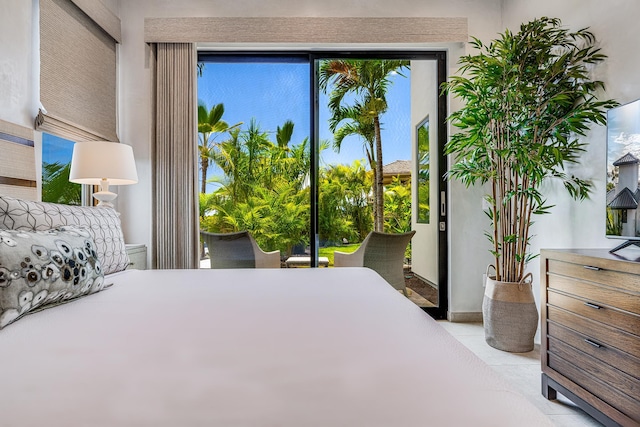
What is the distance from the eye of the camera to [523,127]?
2475 millimetres

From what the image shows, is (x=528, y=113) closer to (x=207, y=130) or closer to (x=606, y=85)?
(x=606, y=85)

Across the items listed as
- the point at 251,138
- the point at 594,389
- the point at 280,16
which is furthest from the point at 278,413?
the point at 280,16

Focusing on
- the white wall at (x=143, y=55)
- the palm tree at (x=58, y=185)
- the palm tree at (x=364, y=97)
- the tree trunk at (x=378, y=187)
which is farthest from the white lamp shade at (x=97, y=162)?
the tree trunk at (x=378, y=187)

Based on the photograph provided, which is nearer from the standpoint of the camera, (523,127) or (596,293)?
(596,293)

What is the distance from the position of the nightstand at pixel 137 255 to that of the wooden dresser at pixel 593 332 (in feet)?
9.07

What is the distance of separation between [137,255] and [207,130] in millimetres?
1278

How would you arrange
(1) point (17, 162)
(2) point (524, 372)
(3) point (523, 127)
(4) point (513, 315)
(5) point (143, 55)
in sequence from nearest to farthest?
(1) point (17, 162)
(2) point (524, 372)
(3) point (523, 127)
(4) point (513, 315)
(5) point (143, 55)

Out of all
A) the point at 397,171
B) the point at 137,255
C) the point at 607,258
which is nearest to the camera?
the point at 607,258

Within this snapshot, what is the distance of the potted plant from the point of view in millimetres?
2320

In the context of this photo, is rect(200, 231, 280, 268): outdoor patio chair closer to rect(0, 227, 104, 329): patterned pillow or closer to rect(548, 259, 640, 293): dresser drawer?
rect(0, 227, 104, 329): patterned pillow

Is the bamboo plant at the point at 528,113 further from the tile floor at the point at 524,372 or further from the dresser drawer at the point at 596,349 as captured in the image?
the dresser drawer at the point at 596,349

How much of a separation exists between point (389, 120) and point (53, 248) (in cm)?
291

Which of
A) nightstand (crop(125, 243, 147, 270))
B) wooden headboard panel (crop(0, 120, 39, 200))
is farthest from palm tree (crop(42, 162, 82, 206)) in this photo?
nightstand (crop(125, 243, 147, 270))

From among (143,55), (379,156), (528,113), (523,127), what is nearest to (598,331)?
(523,127)
